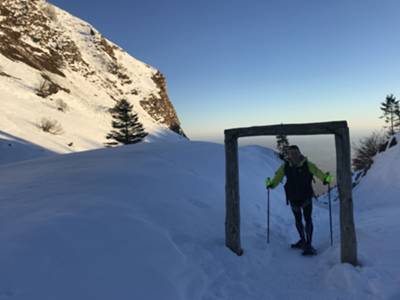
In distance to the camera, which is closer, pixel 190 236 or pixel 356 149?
pixel 190 236

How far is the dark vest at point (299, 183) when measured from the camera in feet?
22.1

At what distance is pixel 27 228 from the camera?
4.55 meters

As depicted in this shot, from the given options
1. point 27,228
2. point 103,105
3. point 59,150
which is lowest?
point 27,228

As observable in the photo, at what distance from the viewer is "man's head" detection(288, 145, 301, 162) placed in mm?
6652

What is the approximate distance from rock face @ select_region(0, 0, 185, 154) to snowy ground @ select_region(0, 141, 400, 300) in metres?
31.7

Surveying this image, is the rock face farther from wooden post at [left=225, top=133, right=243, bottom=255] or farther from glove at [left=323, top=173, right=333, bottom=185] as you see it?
glove at [left=323, top=173, right=333, bottom=185]

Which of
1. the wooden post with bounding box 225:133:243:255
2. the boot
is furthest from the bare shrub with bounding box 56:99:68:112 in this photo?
the boot

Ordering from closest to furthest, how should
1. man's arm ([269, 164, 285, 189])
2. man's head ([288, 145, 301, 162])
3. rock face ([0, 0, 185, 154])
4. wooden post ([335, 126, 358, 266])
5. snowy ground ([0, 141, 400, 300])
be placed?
snowy ground ([0, 141, 400, 300]) → wooden post ([335, 126, 358, 266]) → man's head ([288, 145, 301, 162]) → man's arm ([269, 164, 285, 189]) → rock face ([0, 0, 185, 154])

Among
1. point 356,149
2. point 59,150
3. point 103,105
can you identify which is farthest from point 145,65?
point 59,150

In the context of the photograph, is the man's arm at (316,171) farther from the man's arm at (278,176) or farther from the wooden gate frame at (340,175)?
the wooden gate frame at (340,175)

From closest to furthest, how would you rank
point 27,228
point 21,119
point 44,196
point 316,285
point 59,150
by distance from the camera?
1. point 27,228
2. point 316,285
3. point 44,196
4. point 59,150
5. point 21,119

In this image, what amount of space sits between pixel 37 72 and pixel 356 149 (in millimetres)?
41865

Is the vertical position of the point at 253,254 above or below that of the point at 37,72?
below

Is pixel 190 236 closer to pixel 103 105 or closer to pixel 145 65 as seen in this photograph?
pixel 103 105
